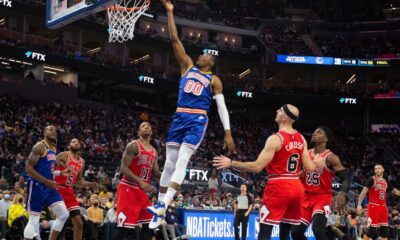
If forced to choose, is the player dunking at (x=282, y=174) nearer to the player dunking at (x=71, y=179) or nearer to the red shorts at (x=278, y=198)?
the red shorts at (x=278, y=198)

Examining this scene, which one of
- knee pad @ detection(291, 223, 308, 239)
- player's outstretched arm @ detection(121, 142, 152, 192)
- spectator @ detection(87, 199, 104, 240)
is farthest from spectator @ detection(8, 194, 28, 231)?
knee pad @ detection(291, 223, 308, 239)

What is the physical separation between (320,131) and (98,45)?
3737 cm

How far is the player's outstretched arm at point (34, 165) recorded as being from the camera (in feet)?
37.7

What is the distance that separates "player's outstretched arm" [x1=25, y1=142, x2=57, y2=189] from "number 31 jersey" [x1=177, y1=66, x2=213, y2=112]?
296 cm

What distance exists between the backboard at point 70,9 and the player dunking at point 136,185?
5966mm

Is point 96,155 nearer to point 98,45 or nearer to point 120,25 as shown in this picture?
point 120,25

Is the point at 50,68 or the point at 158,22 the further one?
the point at 158,22

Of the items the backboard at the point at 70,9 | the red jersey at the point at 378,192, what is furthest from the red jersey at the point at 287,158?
the red jersey at the point at 378,192

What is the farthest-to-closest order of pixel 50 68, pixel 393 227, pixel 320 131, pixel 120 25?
1. pixel 50 68
2. pixel 393 227
3. pixel 120 25
4. pixel 320 131

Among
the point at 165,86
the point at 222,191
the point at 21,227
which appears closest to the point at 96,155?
the point at 222,191

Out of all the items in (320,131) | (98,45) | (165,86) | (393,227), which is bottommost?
(393,227)

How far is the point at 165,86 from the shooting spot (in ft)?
153

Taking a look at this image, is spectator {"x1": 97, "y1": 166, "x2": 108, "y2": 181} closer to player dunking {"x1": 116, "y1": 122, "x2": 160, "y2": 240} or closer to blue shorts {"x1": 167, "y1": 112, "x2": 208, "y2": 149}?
player dunking {"x1": 116, "y1": 122, "x2": 160, "y2": 240}

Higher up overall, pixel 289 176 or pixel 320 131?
pixel 320 131
